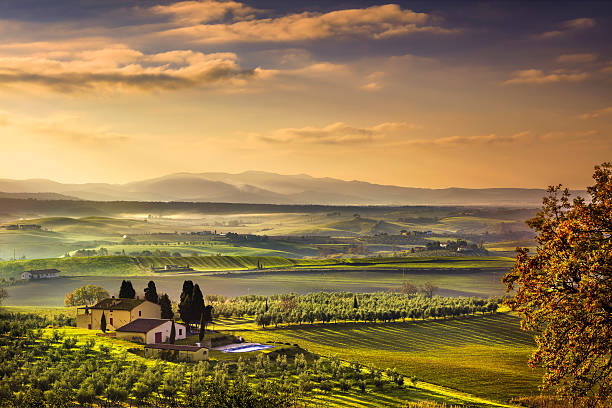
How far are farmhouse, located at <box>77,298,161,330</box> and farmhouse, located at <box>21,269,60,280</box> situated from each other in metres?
110

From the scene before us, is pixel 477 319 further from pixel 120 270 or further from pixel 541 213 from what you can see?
pixel 120 270

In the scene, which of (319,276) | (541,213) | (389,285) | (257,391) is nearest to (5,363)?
(257,391)

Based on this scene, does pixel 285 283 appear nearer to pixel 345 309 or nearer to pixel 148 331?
pixel 345 309

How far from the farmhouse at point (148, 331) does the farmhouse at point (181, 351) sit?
17.7 ft

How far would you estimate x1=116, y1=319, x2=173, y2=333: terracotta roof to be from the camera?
67.3m

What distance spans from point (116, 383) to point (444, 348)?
50.1m

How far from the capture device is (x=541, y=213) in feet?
90.4

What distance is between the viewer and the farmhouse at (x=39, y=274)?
573ft

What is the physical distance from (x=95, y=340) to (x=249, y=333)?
22.2 m

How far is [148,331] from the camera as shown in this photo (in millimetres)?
66188

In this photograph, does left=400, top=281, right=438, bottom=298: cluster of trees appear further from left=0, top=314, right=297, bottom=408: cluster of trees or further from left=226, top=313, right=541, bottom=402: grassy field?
left=0, top=314, right=297, bottom=408: cluster of trees

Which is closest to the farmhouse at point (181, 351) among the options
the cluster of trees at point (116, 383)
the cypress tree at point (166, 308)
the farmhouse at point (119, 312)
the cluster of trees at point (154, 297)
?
the cluster of trees at point (116, 383)

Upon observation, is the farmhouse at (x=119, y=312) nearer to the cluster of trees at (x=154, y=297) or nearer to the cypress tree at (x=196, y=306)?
the cluster of trees at (x=154, y=297)

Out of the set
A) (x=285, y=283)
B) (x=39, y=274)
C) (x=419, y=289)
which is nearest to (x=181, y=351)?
(x=419, y=289)
